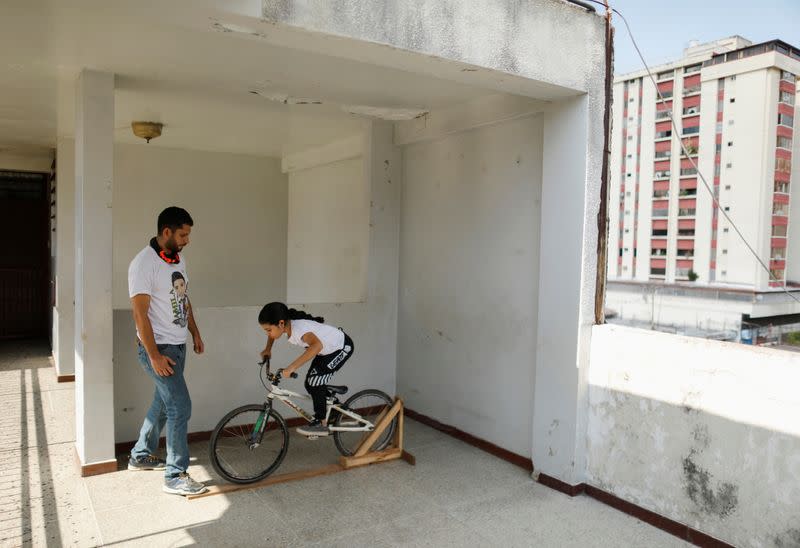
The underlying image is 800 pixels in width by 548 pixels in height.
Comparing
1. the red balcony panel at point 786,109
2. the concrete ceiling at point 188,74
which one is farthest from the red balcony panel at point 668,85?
the concrete ceiling at point 188,74

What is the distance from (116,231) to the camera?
7398 millimetres

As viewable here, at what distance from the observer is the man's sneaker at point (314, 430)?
421 cm

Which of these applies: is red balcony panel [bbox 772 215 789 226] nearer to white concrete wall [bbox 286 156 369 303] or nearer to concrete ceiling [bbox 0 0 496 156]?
white concrete wall [bbox 286 156 369 303]

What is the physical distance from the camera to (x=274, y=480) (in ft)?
13.1

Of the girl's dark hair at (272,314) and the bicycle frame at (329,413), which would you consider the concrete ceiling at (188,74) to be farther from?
the bicycle frame at (329,413)

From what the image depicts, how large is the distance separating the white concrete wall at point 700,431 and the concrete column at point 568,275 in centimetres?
12

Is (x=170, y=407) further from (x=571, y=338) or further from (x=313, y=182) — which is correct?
(x=313, y=182)

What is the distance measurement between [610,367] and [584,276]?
0.62 meters

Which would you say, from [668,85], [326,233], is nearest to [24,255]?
[326,233]

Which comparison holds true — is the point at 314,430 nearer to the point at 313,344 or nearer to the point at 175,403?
the point at 313,344

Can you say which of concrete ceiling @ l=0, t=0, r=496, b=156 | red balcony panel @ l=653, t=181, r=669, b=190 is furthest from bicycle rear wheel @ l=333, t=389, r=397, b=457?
red balcony panel @ l=653, t=181, r=669, b=190

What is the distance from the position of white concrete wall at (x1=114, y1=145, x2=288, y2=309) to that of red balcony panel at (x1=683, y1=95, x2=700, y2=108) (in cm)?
4149

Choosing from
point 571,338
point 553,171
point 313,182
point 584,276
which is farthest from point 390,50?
point 313,182

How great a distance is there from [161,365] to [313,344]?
96cm
